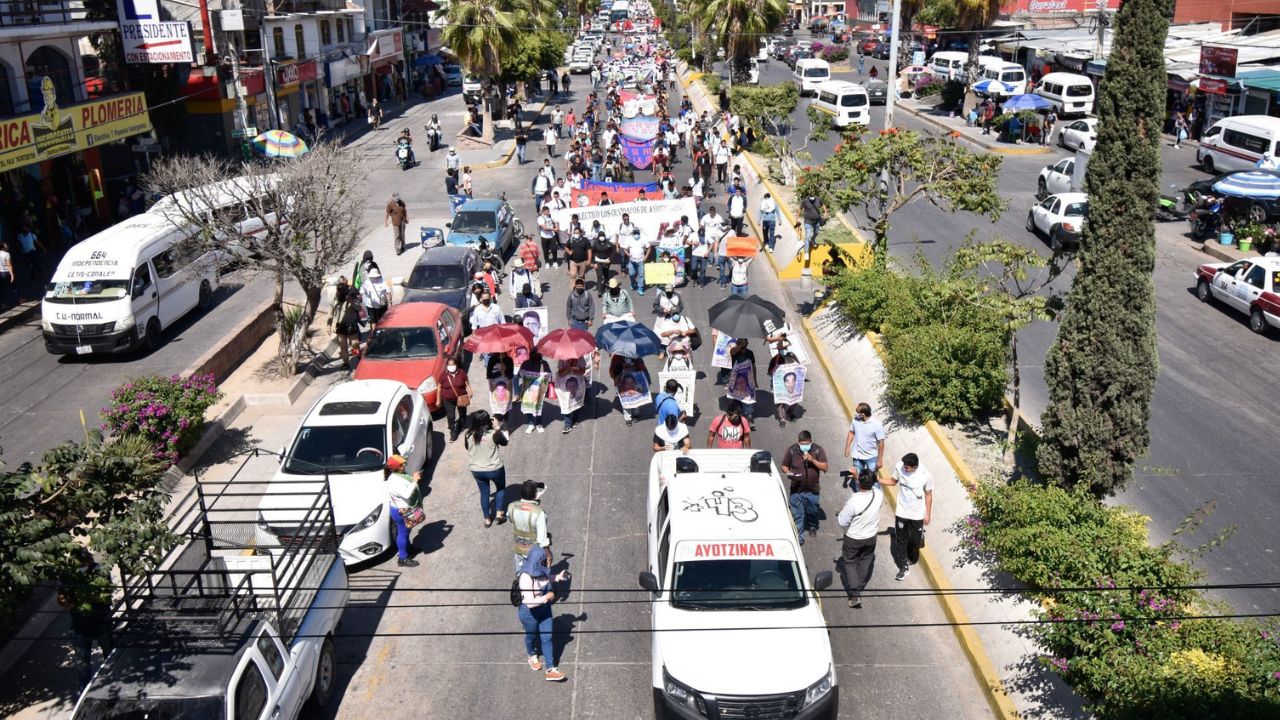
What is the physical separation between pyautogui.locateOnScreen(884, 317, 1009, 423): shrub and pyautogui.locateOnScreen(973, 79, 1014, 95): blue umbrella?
113 feet

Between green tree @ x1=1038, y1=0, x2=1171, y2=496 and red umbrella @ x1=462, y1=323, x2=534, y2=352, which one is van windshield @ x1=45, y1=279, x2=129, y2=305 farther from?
green tree @ x1=1038, y1=0, x2=1171, y2=496

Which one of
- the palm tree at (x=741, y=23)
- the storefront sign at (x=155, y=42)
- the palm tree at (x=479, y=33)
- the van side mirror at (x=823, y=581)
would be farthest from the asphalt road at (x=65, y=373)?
the palm tree at (x=741, y=23)

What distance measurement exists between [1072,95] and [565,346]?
38225 millimetres

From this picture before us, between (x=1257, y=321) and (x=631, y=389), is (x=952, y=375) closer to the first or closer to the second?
(x=631, y=389)

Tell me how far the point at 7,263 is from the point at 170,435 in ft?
40.5

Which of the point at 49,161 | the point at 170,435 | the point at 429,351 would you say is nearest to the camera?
the point at 170,435

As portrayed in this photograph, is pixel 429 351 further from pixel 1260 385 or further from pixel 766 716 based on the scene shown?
pixel 1260 385

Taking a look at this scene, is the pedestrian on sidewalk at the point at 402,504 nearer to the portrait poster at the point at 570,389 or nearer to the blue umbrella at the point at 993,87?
the portrait poster at the point at 570,389

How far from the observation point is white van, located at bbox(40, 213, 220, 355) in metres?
21.2

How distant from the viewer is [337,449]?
14.4 meters

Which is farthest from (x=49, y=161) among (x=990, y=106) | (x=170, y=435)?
(x=990, y=106)

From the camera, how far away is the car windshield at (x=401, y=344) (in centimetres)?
1825

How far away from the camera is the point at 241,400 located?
19.0 metres

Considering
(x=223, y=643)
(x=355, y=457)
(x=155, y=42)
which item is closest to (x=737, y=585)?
(x=223, y=643)
